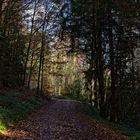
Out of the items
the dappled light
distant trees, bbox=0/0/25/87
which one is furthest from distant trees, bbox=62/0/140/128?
distant trees, bbox=0/0/25/87

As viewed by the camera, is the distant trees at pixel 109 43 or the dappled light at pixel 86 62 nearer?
the dappled light at pixel 86 62

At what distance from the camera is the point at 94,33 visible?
80.7 feet

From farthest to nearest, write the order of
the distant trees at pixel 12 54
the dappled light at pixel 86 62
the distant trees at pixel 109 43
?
the distant trees at pixel 12 54, the distant trees at pixel 109 43, the dappled light at pixel 86 62

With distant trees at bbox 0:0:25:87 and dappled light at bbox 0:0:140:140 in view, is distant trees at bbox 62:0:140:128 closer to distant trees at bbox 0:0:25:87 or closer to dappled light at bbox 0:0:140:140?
dappled light at bbox 0:0:140:140

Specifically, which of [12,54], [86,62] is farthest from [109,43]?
[12,54]

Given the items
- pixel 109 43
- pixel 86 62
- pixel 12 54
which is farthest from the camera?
pixel 12 54

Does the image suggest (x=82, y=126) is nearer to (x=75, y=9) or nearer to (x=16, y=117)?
(x=16, y=117)

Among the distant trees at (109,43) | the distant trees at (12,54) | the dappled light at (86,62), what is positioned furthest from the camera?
the distant trees at (12,54)

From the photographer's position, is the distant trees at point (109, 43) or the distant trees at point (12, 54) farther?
the distant trees at point (12, 54)

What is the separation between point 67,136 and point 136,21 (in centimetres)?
610

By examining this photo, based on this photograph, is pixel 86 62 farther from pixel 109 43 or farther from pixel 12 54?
pixel 12 54

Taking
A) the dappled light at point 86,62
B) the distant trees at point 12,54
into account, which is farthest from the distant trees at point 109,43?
the distant trees at point 12,54

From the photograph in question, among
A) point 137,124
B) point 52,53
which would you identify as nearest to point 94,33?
point 137,124

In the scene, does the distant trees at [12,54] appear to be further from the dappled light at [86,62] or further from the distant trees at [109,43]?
the distant trees at [109,43]
